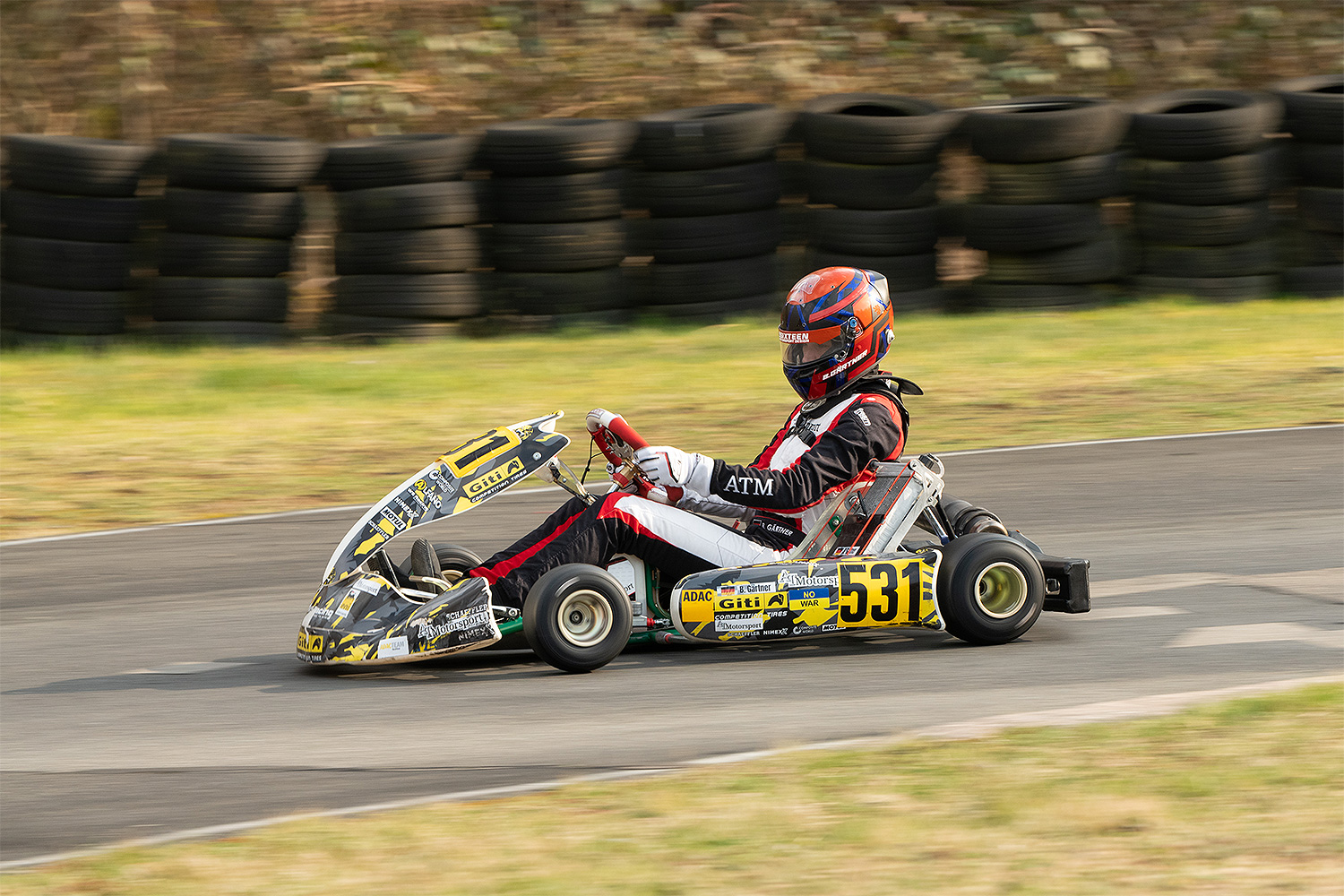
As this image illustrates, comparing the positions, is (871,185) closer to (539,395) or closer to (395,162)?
(539,395)

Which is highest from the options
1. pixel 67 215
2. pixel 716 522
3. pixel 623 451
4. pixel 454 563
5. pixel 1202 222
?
pixel 67 215

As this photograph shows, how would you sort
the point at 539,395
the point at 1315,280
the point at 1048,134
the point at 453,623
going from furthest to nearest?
the point at 1315,280 < the point at 1048,134 < the point at 539,395 < the point at 453,623

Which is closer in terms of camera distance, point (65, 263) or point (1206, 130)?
point (65, 263)

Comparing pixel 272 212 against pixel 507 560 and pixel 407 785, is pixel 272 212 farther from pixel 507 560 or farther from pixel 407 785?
pixel 407 785

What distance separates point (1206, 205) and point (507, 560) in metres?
8.85

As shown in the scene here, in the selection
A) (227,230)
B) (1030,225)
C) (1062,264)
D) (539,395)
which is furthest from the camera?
(1062,264)

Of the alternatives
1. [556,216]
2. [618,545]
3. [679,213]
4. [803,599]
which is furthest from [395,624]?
[679,213]

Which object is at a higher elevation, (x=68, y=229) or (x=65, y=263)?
(x=68, y=229)

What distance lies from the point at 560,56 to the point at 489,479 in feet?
45.4

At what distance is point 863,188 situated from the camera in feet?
42.0

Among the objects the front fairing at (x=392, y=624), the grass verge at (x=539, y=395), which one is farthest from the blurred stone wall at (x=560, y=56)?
the front fairing at (x=392, y=624)

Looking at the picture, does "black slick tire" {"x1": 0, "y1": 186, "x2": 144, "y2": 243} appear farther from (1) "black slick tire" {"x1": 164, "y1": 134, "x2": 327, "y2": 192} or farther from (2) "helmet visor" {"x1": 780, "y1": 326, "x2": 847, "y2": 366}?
(2) "helmet visor" {"x1": 780, "y1": 326, "x2": 847, "y2": 366}

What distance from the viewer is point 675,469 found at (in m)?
5.54

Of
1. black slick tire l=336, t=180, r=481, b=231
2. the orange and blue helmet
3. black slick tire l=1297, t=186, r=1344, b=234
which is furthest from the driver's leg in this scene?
black slick tire l=1297, t=186, r=1344, b=234
